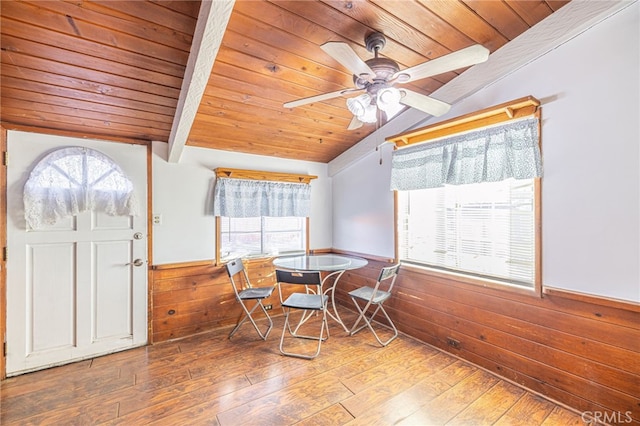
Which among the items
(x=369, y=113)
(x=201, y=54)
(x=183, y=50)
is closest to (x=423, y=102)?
(x=369, y=113)

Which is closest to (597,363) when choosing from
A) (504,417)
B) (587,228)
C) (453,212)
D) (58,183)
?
(504,417)

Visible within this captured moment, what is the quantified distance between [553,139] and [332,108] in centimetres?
175

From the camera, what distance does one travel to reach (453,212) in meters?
2.59

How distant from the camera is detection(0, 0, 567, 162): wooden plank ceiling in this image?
4.95 feet

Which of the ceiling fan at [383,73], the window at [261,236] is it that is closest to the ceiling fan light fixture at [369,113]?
the ceiling fan at [383,73]

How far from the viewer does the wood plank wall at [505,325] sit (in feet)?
5.53

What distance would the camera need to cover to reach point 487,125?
224cm

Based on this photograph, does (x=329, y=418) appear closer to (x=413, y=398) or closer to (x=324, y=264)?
(x=413, y=398)

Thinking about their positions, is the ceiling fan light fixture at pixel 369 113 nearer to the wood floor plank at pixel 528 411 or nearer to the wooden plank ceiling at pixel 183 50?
the wooden plank ceiling at pixel 183 50

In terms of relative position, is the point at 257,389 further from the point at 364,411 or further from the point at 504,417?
the point at 504,417

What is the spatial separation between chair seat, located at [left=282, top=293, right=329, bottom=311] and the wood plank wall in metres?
0.78

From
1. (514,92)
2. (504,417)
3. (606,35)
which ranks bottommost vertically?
(504,417)

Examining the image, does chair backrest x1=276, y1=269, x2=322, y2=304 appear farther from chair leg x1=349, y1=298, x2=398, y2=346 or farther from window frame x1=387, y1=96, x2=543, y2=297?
window frame x1=387, y1=96, x2=543, y2=297

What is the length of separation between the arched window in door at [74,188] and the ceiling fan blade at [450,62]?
8.44 ft
